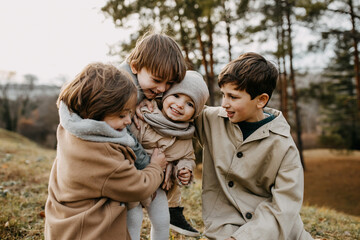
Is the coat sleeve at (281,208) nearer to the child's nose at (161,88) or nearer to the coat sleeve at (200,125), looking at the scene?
the coat sleeve at (200,125)

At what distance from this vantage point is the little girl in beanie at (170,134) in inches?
85.3

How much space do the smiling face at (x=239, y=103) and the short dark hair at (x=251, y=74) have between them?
0.03m

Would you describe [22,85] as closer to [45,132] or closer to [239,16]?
[45,132]

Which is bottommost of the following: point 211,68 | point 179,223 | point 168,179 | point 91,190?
point 179,223

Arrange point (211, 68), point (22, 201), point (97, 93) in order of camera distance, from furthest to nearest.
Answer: point (211, 68) → point (22, 201) → point (97, 93)

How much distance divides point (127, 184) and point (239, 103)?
1.08m

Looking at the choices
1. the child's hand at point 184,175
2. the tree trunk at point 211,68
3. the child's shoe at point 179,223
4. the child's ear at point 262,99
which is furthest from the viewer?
the tree trunk at point 211,68

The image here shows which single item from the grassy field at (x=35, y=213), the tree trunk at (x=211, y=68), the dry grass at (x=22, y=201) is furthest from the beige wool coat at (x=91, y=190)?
the tree trunk at (x=211, y=68)

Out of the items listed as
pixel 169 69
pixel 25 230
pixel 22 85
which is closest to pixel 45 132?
pixel 22 85

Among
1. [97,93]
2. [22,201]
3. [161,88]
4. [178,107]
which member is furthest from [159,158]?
[22,201]

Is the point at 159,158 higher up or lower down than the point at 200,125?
lower down

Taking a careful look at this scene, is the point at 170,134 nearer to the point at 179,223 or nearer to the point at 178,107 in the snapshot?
the point at 178,107

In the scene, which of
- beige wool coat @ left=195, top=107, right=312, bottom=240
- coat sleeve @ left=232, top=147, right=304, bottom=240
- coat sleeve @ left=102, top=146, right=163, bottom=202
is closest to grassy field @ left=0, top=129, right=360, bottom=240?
beige wool coat @ left=195, top=107, right=312, bottom=240

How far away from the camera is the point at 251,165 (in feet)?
7.43
